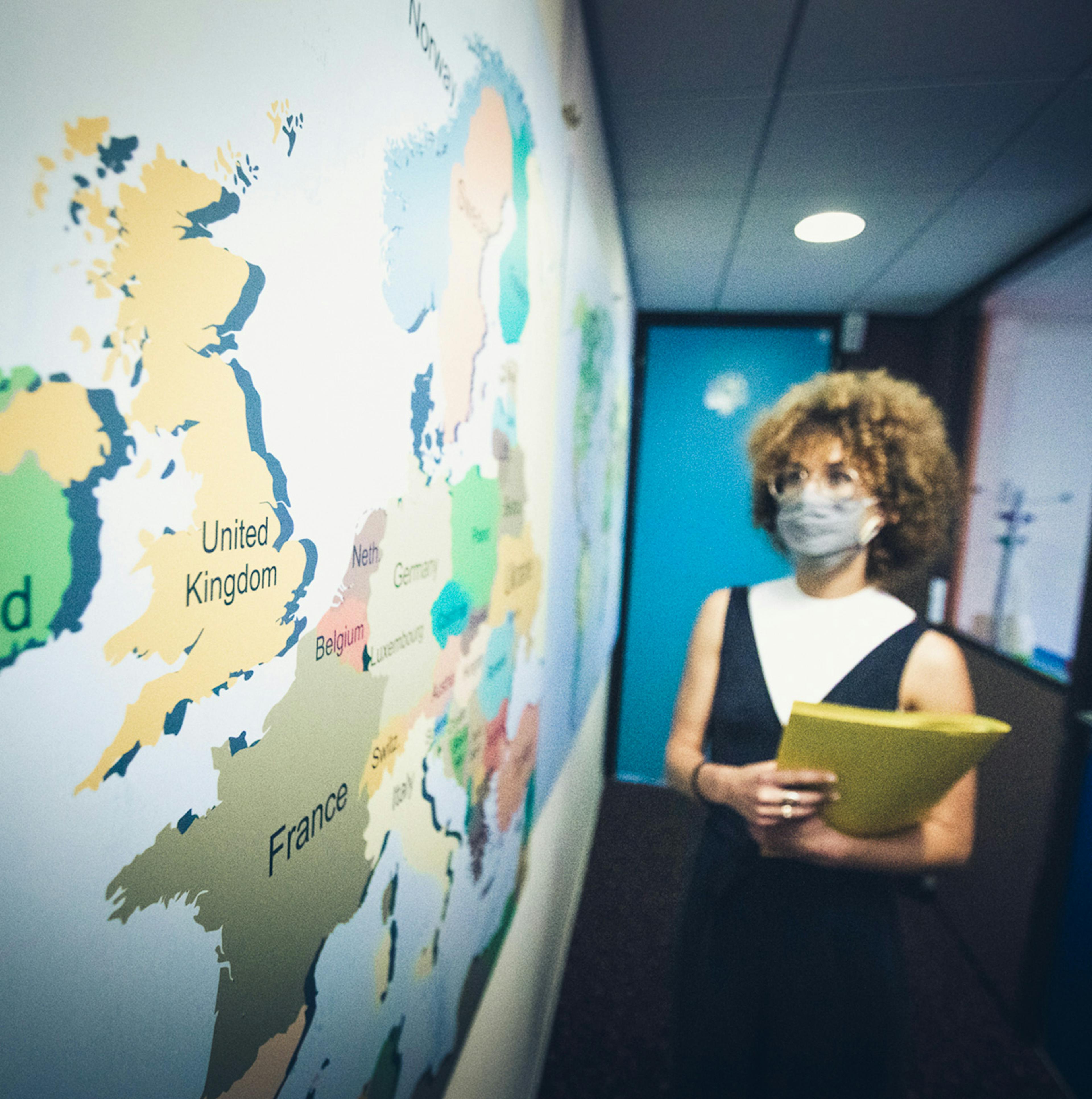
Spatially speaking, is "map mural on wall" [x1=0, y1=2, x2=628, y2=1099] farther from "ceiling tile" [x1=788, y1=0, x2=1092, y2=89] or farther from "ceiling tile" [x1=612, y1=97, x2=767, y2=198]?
"ceiling tile" [x1=612, y1=97, x2=767, y2=198]

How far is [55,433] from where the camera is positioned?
0.72 feet

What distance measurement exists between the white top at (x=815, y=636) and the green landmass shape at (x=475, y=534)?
64cm

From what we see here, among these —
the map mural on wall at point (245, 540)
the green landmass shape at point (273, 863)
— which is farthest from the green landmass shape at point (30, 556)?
the green landmass shape at point (273, 863)

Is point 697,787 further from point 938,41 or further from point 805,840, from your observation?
point 938,41

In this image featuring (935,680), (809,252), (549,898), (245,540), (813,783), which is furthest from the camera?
(809,252)

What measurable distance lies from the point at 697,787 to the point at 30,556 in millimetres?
1135

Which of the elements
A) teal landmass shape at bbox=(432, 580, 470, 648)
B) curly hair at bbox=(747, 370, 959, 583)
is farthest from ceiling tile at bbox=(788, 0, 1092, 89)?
teal landmass shape at bbox=(432, 580, 470, 648)

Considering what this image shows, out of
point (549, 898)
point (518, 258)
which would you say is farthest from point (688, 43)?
point (549, 898)

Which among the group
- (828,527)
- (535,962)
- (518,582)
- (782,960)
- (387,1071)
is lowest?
(535,962)

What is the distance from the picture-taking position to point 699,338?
11.1 feet

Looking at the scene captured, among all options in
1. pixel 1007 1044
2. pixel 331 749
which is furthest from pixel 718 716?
pixel 1007 1044

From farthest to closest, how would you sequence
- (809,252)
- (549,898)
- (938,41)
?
1. (809,252)
2. (549,898)
3. (938,41)

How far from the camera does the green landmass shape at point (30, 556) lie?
8.2 inches

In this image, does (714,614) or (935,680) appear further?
(714,614)
